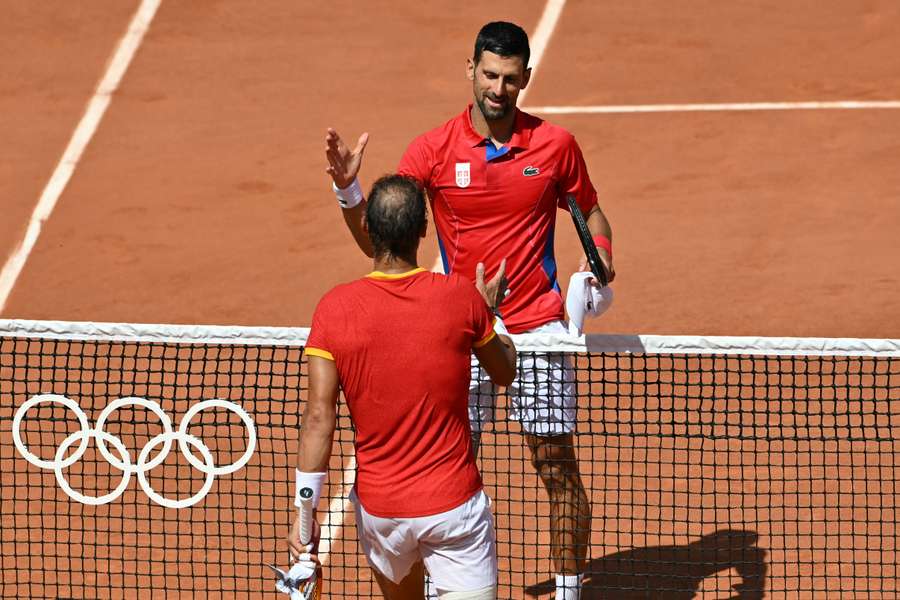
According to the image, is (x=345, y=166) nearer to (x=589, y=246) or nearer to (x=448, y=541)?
(x=589, y=246)

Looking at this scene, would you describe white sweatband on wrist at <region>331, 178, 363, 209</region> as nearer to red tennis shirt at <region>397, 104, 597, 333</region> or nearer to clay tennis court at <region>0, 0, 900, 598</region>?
red tennis shirt at <region>397, 104, 597, 333</region>

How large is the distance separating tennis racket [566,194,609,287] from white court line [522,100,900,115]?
363 inches

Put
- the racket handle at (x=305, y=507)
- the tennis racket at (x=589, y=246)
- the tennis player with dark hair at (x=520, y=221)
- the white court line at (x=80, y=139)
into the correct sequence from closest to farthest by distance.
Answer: the racket handle at (x=305, y=507) → the tennis racket at (x=589, y=246) → the tennis player with dark hair at (x=520, y=221) → the white court line at (x=80, y=139)

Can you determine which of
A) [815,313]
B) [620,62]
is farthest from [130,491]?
[620,62]

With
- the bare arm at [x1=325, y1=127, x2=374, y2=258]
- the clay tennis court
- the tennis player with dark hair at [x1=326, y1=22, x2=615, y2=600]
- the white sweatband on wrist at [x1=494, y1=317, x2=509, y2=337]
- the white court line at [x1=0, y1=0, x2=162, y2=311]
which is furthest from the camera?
the white court line at [x1=0, y1=0, x2=162, y2=311]

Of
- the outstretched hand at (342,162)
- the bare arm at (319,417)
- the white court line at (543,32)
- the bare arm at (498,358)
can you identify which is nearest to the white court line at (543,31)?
the white court line at (543,32)

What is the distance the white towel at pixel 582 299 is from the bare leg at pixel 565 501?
2.15 feet

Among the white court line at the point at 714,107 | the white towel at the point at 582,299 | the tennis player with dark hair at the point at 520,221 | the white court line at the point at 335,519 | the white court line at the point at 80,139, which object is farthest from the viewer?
the white court line at the point at 714,107

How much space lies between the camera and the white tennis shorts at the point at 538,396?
7414mm

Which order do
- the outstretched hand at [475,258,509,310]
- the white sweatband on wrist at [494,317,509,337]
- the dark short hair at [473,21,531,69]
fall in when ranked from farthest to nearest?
the dark short hair at [473,21,531,69], the white sweatband on wrist at [494,317,509,337], the outstretched hand at [475,258,509,310]

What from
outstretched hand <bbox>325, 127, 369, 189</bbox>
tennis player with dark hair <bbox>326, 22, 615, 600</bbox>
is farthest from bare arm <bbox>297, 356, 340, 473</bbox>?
tennis player with dark hair <bbox>326, 22, 615, 600</bbox>

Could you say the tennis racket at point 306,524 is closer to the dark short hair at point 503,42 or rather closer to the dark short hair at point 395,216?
the dark short hair at point 395,216

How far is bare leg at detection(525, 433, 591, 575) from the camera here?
7.59m

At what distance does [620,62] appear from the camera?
17484 mm
